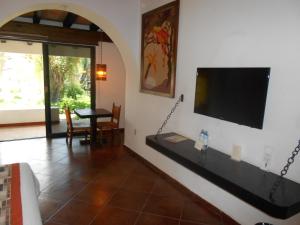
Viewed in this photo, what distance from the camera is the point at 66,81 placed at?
580 cm

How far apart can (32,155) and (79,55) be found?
8.91 ft

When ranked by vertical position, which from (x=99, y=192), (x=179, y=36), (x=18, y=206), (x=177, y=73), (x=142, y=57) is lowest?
(x=99, y=192)

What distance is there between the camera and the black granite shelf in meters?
1.54

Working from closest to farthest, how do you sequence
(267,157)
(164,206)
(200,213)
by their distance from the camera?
1. (267,157)
2. (200,213)
3. (164,206)

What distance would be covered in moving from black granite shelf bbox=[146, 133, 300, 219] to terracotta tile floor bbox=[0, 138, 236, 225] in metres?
0.76

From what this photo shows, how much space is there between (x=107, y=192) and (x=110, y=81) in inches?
145

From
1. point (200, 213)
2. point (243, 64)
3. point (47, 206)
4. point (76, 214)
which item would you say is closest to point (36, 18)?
point (47, 206)

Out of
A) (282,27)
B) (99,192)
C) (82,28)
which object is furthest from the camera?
(82,28)

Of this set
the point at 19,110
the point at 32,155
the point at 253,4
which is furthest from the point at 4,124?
the point at 253,4

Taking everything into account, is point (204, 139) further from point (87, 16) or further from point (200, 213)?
point (87, 16)

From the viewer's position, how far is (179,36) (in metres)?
3.07

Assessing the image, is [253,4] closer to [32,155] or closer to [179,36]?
[179,36]

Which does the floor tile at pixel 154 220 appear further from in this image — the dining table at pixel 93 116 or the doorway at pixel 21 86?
the doorway at pixel 21 86

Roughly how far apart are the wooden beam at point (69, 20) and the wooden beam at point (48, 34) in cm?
13
